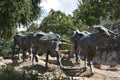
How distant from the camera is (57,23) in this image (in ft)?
240

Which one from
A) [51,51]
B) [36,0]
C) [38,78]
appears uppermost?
[36,0]

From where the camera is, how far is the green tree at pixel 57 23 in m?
70.7

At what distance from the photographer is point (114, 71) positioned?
22500 mm

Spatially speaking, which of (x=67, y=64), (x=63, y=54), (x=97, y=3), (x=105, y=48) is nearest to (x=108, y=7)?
(x=97, y=3)

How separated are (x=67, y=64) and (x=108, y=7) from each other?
10.2 metres

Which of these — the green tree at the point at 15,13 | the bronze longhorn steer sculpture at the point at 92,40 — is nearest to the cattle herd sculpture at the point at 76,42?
the bronze longhorn steer sculpture at the point at 92,40

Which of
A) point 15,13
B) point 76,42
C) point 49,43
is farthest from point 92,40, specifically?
point 15,13

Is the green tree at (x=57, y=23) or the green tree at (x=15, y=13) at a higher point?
the green tree at (x=57, y=23)

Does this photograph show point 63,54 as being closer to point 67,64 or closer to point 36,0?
point 67,64

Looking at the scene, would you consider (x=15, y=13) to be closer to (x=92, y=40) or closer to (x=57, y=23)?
(x=92, y=40)

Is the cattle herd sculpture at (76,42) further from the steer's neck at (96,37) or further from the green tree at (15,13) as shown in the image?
the green tree at (15,13)

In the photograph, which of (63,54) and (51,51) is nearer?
(51,51)

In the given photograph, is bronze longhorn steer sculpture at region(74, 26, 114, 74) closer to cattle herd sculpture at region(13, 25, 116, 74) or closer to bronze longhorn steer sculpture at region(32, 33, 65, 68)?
cattle herd sculpture at region(13, 25, 116, 74)

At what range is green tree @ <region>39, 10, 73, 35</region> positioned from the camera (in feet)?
232
